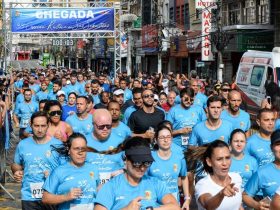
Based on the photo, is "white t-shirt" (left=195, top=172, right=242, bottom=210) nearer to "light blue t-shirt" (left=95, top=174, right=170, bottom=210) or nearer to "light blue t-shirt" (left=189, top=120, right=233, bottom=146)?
"light blue t-shirt" (left=95, top=174, right=170, bottom=210)

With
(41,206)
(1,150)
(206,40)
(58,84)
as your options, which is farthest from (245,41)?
(41,206)

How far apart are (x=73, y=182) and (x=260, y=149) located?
2.46 meters

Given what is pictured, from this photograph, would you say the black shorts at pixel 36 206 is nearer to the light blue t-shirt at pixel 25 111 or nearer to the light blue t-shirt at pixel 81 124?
the light blue t-shirt at pixel 81 124

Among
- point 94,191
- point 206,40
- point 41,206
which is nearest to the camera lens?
point 94,191

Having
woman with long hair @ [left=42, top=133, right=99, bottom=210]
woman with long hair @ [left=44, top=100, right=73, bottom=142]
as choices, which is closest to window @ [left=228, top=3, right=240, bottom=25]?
woman with long hair @ [left=44, top=100, right=73, bottom=142]

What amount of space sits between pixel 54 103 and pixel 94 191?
329cm

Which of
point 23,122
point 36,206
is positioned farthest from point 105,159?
point 23,122

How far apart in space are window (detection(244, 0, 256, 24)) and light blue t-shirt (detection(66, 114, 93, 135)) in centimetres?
2513

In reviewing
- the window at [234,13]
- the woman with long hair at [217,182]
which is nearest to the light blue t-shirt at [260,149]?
the woman with long hair at [217,182]

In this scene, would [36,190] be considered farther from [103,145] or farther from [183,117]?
[183,117]

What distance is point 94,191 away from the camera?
243 inches

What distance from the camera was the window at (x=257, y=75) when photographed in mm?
19516

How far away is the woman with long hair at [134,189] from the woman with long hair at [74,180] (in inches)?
45.9

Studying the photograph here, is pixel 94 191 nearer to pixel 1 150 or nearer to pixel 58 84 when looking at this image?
pixel 1 150
